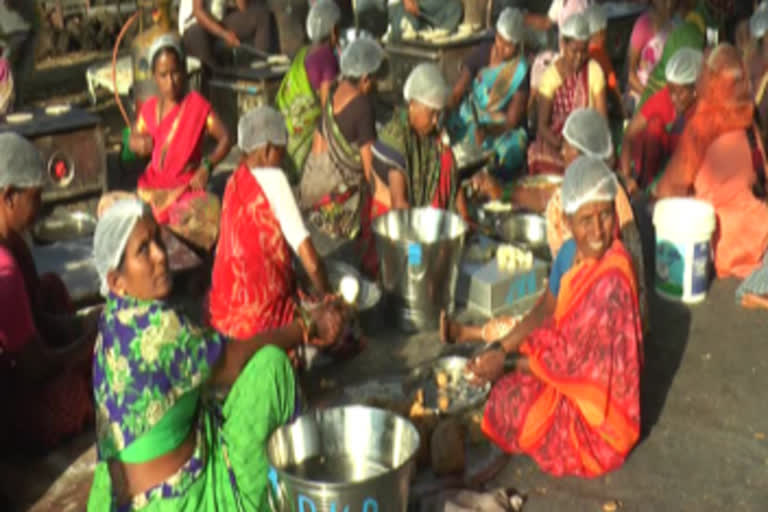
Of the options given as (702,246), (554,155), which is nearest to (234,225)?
(702,246)

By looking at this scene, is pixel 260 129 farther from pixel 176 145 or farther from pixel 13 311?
pixel 176 145

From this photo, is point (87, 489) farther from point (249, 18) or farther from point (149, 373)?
point (249, 18)

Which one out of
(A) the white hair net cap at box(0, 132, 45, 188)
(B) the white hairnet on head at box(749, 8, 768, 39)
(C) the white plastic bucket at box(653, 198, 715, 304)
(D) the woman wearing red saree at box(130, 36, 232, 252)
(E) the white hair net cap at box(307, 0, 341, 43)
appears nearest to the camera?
(A) the white hair net cap at box(0, 132, 45, 188)

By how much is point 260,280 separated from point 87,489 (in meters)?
1.16

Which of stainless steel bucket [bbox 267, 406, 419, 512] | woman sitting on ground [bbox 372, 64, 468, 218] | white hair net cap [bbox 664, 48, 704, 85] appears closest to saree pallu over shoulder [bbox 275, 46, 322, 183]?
woman sitting on ground [bbox 372, 64, 468, 218]

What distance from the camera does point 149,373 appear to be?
3.27m

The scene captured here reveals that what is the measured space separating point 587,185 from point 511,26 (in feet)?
12.7

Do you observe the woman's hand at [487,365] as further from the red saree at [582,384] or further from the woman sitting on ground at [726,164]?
the woman sitting on ground at [726,164]

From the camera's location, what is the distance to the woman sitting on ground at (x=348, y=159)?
20.9 feet

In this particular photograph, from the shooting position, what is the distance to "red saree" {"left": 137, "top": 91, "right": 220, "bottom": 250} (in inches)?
235

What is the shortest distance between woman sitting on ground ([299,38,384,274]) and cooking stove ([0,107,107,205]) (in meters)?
1.41

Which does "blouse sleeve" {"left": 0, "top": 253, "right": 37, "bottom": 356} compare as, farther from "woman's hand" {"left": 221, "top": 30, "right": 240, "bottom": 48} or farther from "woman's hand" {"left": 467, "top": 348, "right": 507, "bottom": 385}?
"woman's hand" {"left": 221, "top": 30, "right": 240, "bottom": 48}

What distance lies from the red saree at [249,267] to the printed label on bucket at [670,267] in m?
2.24

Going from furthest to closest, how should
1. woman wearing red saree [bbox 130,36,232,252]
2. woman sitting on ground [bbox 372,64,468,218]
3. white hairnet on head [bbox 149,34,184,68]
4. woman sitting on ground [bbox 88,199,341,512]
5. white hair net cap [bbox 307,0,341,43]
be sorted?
1. white hair net cap [bbox 307,0,341,43]
2. white hairnet on head [bbox 149,34,184,68]
3. woman wearing red saree [bbox 130,36,232,252]
4. woman sitting on ground [bbox 372,64,468,218]
5. woman sitting on ground [bbox 88,199,341,512]
